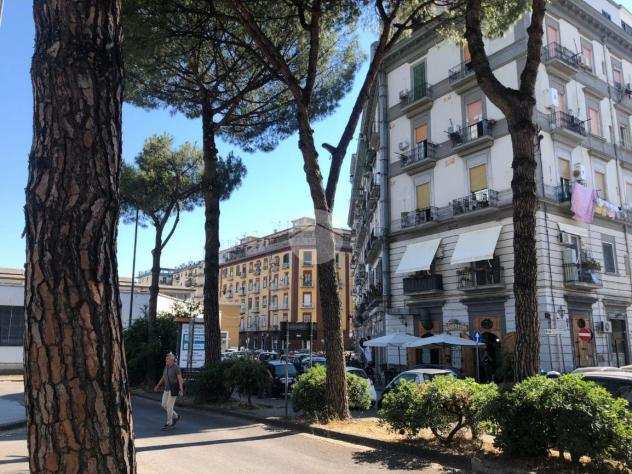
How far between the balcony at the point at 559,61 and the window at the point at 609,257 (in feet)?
28.1

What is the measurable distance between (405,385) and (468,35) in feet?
21.6

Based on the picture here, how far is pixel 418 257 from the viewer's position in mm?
27969

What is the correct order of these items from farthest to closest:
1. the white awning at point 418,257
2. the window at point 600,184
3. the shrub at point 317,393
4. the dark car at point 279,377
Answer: the window at point 600,184 < the white awning at point 418,257 < the dark car at point 279,377 < the shrub at point 317,393

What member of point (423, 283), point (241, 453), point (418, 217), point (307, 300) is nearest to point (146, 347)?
point (241, 453)

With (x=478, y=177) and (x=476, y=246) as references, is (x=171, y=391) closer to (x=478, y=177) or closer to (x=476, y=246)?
(x=476, y=246)

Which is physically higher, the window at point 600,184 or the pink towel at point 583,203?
the window at point 600,184

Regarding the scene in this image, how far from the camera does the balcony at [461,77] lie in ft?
88.3

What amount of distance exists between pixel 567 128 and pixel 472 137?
4276 millimetres

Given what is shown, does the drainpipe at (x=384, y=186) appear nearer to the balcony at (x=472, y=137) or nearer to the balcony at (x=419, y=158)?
the balcony at (x=419, y=158)

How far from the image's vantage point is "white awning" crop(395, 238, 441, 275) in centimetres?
2725

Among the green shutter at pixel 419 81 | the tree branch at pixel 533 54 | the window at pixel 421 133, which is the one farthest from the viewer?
the green shutter at pixel 419 81

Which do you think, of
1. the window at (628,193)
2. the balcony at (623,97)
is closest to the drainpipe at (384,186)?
the balcony at (623,97)

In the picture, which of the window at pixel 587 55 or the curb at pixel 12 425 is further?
the window at pixel 587 55

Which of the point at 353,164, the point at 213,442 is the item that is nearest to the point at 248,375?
the point at 213,442
